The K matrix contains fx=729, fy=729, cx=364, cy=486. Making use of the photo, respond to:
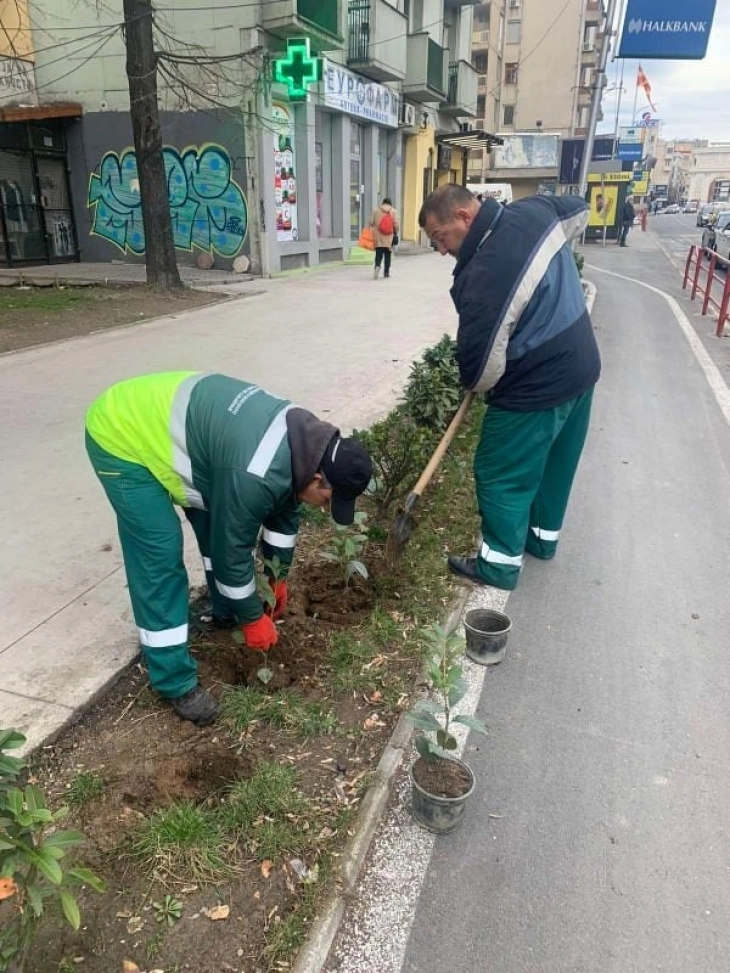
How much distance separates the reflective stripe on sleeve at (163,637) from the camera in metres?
2.70

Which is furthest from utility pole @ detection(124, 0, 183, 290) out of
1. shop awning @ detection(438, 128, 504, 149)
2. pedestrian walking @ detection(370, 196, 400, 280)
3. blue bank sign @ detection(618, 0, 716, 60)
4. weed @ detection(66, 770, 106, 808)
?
shop awning @ detection(438, 128, 504, 149)

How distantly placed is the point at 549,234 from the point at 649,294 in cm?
1373

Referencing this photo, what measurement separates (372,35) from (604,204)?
16980 mm

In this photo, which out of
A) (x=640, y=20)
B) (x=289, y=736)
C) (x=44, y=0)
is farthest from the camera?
(x=44, y=0)

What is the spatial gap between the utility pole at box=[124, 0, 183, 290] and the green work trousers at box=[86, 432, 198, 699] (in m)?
10.8

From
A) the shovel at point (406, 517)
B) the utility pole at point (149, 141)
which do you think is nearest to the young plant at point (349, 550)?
the shovel at point (406, 517)

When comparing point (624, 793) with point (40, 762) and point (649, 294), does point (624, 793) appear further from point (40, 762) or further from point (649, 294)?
point (649, 294)

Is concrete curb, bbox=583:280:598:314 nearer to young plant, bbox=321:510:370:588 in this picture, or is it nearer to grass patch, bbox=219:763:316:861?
young plant, bbox=321:510:370:588

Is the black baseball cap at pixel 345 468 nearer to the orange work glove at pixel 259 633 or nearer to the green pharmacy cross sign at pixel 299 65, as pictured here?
the orange work glove at pixel 259 633

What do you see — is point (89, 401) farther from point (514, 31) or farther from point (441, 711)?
point (514, 31)

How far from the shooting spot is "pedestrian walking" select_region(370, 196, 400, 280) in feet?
49.6

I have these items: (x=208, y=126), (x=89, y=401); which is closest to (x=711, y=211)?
(x=208, y=126)

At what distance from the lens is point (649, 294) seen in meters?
15.7

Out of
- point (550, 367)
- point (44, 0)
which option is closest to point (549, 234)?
point (550, 367)
